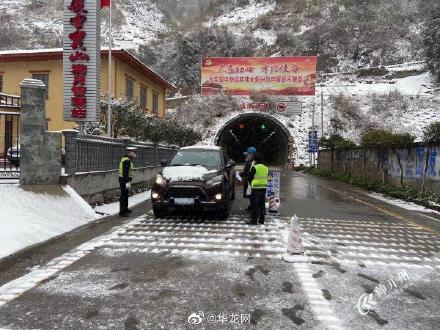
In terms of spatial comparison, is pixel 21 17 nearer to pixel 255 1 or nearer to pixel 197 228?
pixel 255 1

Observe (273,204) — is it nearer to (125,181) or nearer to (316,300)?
(125,181)

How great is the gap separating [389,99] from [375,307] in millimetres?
49547

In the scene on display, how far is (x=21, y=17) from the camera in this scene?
82938mm

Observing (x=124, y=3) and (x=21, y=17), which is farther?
(x=124, y=3)

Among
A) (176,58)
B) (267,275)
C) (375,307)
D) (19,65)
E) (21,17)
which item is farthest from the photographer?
(21,17)

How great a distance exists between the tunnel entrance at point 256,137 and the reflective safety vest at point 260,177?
1214 inches

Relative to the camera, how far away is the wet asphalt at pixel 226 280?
157 inches

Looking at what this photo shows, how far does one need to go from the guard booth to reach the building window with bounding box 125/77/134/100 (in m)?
Answer: 17.5

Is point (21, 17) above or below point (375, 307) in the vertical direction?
above

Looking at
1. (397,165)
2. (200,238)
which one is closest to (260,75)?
(397,165)

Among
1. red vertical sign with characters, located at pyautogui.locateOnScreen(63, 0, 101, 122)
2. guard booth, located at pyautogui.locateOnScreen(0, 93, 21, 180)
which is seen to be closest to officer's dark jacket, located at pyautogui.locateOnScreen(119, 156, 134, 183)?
guard booth, located at pyautogui.locateOnScreen(0, 93, 21, 180)

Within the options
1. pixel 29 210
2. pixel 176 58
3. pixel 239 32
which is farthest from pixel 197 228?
pixel 239 32

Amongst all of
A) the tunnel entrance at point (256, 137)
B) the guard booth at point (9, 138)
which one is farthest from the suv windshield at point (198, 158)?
the tunnel entrance at point (256, 137)

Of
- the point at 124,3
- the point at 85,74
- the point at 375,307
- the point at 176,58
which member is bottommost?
the point at 375,307
